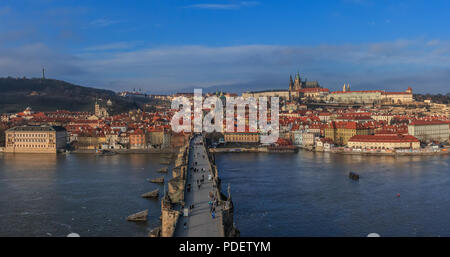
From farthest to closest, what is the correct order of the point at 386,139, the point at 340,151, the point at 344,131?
the point at 344,131
the point at 340,151
the point at 386,139

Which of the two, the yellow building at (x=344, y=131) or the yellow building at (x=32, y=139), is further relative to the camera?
the yellow building at (x=344, y=131)

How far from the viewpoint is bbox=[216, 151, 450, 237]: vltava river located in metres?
8.44

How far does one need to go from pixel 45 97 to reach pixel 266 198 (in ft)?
165

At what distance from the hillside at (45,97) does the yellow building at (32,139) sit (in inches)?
914

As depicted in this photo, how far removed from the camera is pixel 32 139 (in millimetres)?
24641

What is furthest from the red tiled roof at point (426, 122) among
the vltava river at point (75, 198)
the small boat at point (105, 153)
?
the small boat at point (105, 153)

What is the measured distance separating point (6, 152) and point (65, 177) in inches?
444

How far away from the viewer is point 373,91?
185ft

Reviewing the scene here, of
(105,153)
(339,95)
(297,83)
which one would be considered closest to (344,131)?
(105,153)

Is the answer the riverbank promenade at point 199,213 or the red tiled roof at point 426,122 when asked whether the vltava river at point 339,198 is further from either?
the red tiled roof at point 426,122

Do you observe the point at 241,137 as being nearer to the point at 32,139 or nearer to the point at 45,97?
the point at 32,139

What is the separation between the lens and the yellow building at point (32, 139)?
960 inches

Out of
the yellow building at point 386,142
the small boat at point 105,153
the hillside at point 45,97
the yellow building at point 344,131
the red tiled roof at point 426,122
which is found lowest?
the small boat at point 105,153

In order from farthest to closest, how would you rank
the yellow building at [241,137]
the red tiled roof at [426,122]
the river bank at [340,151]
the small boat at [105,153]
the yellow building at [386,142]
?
the yellow building at [241,137] → the red tiled roof at [426,122] → the small boat at [105,153] → the yellow building at [386,142] → the river bank at [340,151]
